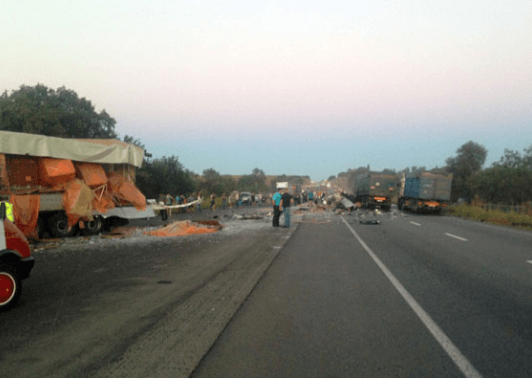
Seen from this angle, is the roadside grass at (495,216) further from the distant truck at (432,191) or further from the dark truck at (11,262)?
the dark truck at (11,262)

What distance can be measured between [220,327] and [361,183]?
1536 inches

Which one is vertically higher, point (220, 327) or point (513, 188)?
point (513, 188)

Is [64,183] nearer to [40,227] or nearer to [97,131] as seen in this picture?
[40,227]

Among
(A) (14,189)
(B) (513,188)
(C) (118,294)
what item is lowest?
(C) (118,294)

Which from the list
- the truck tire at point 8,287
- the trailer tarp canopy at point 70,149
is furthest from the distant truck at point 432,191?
the truck tire at point 8,287

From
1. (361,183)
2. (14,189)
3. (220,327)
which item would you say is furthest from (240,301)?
(361,183)

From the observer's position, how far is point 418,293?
692 cm

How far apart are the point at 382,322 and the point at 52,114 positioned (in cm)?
4111

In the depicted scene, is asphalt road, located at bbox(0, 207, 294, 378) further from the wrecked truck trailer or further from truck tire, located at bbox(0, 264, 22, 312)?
the wrecked truck trailer

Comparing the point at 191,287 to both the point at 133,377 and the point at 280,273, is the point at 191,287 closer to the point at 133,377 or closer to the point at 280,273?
the point at 280,273

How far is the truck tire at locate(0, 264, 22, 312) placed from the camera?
236 inches

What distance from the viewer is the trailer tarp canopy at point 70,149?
566 inches

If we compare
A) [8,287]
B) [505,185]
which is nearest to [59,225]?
[8,287]

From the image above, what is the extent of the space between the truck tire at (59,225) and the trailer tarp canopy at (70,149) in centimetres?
214
